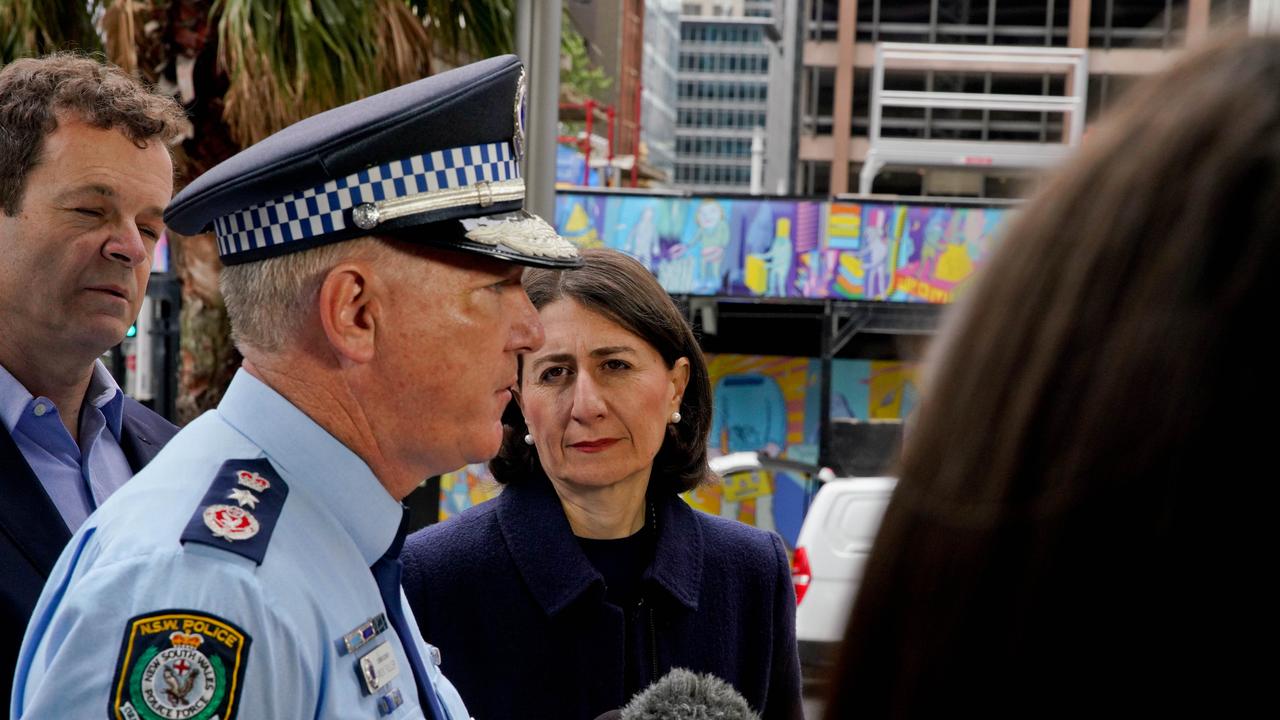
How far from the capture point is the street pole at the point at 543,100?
4.62 m

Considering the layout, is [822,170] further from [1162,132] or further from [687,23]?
[687,23]

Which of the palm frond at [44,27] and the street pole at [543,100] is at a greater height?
the palm frond at [44,27]

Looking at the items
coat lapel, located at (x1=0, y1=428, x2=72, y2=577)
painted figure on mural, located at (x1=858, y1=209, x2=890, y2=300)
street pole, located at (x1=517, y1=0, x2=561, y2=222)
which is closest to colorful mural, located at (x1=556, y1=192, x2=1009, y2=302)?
painted figure on mural, located at (x1=858, y1=209, x2=890, y2=300)

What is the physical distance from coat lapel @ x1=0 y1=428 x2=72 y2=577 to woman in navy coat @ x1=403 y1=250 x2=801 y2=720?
2.20ft

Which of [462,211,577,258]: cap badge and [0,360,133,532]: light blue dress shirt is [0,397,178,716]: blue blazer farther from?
[462,211,577,258]: cap badge

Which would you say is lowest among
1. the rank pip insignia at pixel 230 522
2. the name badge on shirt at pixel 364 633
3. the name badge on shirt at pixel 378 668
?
the name badge on shirt at pixel 378 668

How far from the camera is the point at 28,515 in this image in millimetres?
2143

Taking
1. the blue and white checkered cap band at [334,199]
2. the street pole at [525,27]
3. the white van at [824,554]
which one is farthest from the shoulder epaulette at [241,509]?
the white van at [824,554]

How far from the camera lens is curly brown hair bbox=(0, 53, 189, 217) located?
2.45 m

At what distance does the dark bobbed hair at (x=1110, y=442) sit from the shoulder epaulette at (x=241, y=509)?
908mm

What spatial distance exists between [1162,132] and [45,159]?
228 centimetres

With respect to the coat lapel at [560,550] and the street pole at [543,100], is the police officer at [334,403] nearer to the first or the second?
the coat lapel at [560,550]

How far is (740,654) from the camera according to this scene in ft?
8.61

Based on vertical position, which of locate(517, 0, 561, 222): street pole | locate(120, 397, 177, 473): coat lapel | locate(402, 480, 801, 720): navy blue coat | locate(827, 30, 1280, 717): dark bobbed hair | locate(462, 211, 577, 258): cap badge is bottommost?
locate(402, 480, 801, 720): navy blue coat
